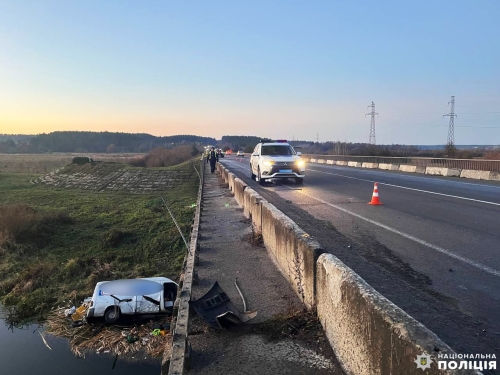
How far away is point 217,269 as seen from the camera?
22.2 ft

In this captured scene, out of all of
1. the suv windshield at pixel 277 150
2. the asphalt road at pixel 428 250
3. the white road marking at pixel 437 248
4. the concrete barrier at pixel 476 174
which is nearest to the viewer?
the asphalt road at pixel 428 250

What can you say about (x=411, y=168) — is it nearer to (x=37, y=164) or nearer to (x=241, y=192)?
(x=241, y=192)

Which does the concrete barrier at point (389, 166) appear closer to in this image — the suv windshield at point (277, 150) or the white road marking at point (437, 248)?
the suv windshield at point (277, 150)

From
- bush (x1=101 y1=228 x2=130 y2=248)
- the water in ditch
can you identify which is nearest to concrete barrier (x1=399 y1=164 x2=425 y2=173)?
bush (x1=101 y1=228 x2=130 y2=248)

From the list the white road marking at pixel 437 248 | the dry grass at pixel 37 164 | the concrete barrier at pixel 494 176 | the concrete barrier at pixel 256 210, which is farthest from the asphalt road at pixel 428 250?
the dry grass at pixel 37 164

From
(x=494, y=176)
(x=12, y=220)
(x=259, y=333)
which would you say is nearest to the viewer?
(x=259, y=333)

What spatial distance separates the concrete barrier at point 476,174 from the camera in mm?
20927

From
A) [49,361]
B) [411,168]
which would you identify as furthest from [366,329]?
[411,168]

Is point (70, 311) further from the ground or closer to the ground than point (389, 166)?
closer to the ground

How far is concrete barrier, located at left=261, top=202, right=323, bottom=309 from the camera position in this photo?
15.1ft

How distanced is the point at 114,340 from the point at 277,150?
13.5m

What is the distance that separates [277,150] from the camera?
64.4ft

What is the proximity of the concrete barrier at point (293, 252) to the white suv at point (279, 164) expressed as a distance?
10.5 meters

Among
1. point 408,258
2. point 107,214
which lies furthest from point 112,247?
point 408,258
